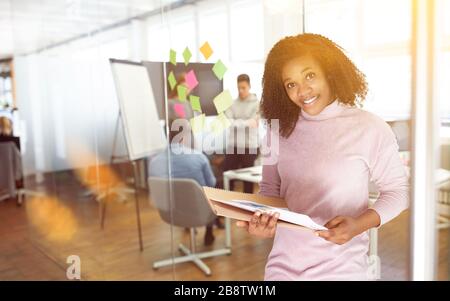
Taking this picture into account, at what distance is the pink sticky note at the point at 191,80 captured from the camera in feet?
6.63

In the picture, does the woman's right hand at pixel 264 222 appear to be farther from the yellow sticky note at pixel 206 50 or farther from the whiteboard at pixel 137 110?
the whiteboard at pixel 137 110

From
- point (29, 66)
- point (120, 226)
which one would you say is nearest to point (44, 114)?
point (29, 66)

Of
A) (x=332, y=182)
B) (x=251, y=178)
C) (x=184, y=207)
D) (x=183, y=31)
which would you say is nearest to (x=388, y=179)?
(x=332, y=182)

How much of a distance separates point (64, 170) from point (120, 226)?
0.89 m

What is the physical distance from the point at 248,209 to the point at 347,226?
10.8 inches

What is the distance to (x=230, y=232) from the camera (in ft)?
6.68

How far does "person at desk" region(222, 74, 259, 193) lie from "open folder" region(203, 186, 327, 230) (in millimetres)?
401

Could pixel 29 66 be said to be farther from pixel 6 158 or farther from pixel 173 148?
→ pixel 173 148

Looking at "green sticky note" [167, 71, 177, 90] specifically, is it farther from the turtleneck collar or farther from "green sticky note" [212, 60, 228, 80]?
the turtleneck collar

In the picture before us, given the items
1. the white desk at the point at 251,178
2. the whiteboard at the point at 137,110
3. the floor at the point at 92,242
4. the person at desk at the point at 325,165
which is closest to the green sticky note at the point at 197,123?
the white desk at the point at 251,178

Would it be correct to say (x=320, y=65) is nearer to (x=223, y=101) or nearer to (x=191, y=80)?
(x=223, y=101)

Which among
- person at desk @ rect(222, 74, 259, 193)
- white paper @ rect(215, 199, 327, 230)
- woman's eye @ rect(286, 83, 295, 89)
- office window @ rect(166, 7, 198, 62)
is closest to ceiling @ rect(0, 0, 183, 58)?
office window @ rect(166, 7, 198, 62)

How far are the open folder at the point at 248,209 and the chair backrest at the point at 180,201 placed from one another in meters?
1.04

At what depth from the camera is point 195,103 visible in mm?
2045
